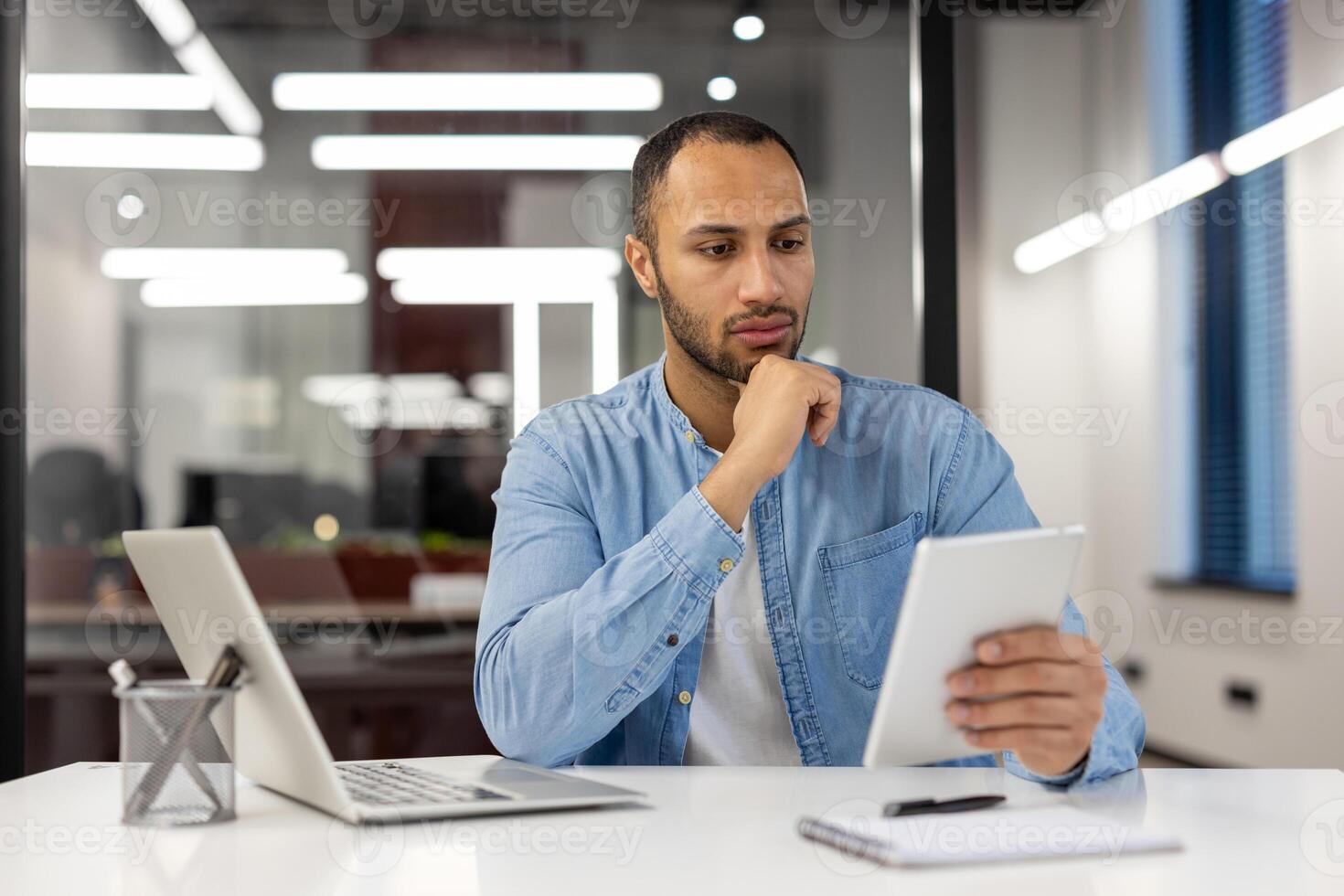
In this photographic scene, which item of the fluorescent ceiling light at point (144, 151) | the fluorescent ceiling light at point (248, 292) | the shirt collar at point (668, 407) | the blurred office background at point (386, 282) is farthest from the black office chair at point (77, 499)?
the shirt collar at point (668, 407)

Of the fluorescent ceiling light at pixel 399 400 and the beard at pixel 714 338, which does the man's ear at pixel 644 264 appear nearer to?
the beard at pixel 714 338

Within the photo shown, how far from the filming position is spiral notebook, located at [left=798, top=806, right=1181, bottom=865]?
0.89 m

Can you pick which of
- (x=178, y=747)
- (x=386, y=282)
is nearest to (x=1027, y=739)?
(x=178, y=747)

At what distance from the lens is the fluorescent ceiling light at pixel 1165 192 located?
400 cm

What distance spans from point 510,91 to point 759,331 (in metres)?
1.49

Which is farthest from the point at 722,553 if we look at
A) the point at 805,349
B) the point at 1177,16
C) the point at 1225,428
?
the point at 1177,16

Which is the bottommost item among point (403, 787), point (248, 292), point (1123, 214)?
point (403, 787)

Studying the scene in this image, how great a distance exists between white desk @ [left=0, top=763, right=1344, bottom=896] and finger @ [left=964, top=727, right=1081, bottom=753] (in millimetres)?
54

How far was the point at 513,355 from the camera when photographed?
9.57ft

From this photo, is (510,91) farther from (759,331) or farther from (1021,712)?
(1021,712)

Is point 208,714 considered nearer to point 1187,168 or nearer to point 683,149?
point 683,149

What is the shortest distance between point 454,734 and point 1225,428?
109 inches

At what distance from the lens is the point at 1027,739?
3.51 feet

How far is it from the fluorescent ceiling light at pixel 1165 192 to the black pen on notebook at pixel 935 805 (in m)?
3.23
